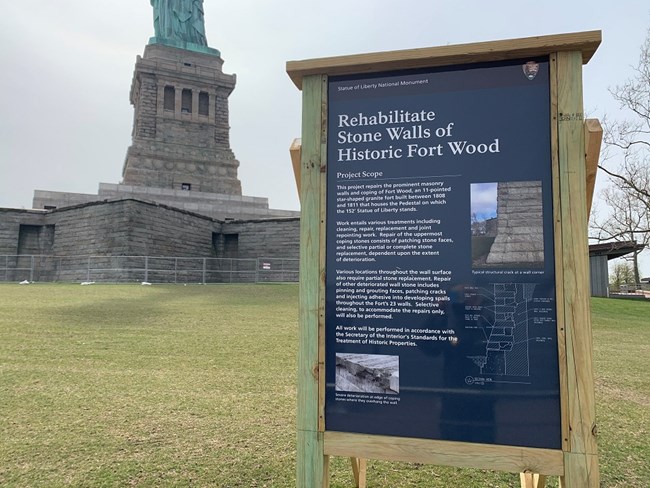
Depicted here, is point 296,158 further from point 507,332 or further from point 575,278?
point 575,278

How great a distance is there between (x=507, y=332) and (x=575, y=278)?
429 millimetres

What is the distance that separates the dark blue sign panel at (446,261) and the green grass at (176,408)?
5.00ft

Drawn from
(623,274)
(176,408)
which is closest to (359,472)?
(176,408)

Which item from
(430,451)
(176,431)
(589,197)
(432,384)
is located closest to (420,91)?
(589,197)

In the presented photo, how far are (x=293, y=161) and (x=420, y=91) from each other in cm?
83

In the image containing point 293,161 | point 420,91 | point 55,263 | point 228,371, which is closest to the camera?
point 420,91

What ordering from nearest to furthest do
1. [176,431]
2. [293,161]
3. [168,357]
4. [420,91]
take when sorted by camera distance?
[420,91] → [293,161] → [176,431] → [168,357]

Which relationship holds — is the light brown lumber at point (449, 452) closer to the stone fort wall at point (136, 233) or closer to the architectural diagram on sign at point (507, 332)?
the architectural diagram on sign at point (507, 332)

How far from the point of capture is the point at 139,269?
2453 cm

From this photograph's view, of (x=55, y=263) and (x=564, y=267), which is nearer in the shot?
(x=564, y=267)

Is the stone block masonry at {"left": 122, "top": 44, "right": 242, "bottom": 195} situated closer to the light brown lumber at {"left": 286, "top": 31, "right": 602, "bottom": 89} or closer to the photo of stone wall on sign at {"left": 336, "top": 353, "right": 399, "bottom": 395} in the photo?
the light brown lumber at {"left": 286, "top": 31, "right": 602, "bottom": 89}

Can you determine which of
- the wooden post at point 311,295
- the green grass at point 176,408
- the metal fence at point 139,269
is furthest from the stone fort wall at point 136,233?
the wooden post at point 311,295

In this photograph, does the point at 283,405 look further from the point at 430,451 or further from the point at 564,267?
the point at 564,267

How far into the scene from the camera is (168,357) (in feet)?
23.8
